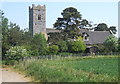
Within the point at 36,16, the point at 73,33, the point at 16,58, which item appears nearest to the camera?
the point at 16,58

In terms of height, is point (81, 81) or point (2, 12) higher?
point (2, 12)

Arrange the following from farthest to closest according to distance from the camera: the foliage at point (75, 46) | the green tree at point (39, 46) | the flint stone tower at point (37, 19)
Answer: the flint stone tower at point (37, 19)
the foliage at point (75, 46)
the green tree at point (39, 46)

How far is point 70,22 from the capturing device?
1864 inches

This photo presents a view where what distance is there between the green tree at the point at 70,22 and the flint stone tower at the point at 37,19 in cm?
730

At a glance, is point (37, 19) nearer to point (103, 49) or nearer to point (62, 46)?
point (62, 46)

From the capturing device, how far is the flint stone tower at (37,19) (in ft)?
179

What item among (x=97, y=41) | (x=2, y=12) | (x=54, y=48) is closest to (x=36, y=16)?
(x=97, y=41)

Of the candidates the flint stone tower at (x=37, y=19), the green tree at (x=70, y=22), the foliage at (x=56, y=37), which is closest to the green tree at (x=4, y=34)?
the foliage at (x=56, y=37)

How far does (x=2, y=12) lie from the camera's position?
31.4m

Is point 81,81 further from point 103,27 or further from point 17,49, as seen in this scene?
point 103,27

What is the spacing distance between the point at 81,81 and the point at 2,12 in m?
23.5

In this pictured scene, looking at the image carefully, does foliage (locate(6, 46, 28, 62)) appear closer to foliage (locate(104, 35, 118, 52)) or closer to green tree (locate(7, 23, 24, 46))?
green tree (locate(7, 23, 24, 46))

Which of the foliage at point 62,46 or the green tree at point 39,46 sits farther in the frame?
the foliage at point 62,46

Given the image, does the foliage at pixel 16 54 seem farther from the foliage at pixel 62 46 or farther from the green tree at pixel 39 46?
the foliage at pixel 62 46
